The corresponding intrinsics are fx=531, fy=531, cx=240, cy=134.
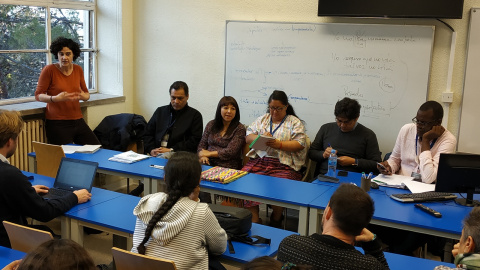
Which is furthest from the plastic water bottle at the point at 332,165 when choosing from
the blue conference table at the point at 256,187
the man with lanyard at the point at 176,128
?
the man with lanyard at the point at 176,128

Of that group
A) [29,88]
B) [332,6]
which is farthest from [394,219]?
[29,88]

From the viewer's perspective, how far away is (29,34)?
18.4 ft

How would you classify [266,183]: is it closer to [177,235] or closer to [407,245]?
[407,245]

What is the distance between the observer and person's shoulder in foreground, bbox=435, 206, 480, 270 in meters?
2.11

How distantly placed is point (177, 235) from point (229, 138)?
A: 2.60m

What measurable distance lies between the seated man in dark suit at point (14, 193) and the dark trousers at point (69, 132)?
2.30 m

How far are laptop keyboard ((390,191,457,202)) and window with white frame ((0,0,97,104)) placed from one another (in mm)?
3986

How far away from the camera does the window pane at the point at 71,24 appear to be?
5898 mm

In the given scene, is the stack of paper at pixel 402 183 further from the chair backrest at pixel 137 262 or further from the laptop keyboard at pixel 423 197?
the chair backrest at pixel 137 262

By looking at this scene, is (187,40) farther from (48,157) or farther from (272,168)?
(48,157)

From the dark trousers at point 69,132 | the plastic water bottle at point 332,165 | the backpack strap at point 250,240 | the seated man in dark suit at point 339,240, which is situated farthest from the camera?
the dark trousers at point 69,132

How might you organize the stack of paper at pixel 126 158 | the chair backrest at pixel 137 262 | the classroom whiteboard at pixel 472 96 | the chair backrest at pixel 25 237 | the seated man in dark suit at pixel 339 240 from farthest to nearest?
the classroom whiteboard at pixel 472 96 < the stack of paper at pixel 126 158 < the chair backrest at pixel 25 237 < the chair backrest at pixel 137 262 < the seated man in dark suit at pixel 339 240

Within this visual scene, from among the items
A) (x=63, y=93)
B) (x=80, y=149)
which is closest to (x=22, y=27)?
(x=63, y=93)

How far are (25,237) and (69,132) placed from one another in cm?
301
